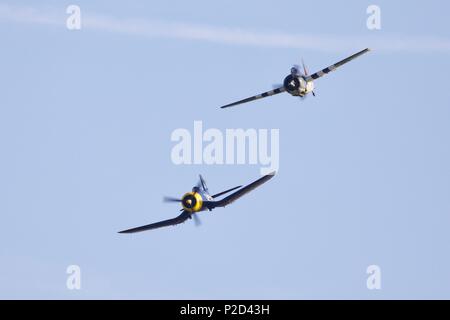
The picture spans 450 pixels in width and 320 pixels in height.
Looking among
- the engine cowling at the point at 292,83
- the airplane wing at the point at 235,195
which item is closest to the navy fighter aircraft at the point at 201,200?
the airplane wing at the point at 235,195

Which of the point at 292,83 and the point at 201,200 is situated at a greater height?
the point at 292,83

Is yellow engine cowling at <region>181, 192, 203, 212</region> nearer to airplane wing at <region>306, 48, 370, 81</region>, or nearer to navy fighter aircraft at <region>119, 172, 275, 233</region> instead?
navy fighter aircraft at <region>119, 172, 275, 233</region>

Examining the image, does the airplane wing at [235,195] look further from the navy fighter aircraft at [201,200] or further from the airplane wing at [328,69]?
the airplane wing at [328,69]

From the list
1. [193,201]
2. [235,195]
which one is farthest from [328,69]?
[193,201]

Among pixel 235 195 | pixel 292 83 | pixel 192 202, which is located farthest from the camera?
pixel 292 83

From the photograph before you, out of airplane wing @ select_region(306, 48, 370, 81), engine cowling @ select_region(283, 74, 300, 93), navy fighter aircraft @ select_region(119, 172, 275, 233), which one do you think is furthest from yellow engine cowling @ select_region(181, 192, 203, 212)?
airplane wing @ select_region(306, 48, 370, 81)

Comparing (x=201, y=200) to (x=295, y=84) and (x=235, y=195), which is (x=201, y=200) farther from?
(x=295, y=84)

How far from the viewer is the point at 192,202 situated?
93.1 metres

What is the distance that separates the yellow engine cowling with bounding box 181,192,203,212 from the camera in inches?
3664
